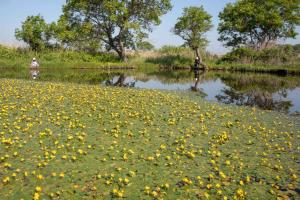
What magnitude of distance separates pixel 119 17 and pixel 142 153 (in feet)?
147

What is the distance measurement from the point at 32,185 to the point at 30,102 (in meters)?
8.03

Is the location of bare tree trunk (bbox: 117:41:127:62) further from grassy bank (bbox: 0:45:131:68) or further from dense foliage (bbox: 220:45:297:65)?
dense foliage (bbox: 220:45:297:65)

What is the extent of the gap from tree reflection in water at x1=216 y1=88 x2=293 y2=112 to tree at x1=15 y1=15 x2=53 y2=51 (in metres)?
36.8

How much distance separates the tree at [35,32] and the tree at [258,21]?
28.2m

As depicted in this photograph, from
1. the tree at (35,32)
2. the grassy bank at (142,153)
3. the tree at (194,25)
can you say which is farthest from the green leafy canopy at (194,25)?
the grassy bank at (142,153)

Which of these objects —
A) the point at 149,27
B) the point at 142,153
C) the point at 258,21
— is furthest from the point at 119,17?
the point at 142,153

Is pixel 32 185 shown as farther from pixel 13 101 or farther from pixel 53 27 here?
pixel 53 27

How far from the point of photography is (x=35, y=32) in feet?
176

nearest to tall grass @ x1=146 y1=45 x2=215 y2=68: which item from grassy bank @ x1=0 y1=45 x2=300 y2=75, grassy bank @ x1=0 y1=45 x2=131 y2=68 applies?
grassy bank @ x1=0 y1=45 x2=300 y2=75

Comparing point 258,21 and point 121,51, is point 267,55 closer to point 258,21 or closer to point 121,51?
point 258,21

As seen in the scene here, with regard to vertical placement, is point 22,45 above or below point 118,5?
below

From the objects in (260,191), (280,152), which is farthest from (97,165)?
(280,152)

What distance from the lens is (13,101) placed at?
1474cm

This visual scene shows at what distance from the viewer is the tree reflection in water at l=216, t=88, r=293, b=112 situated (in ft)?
63.5
